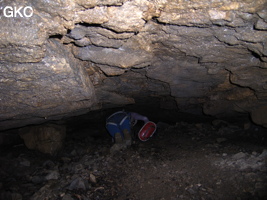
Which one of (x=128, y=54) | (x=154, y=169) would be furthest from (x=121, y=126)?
(x=128, y=54)

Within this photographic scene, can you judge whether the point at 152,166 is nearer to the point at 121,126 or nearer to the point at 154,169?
the point at 154,169

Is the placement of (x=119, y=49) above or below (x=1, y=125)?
above

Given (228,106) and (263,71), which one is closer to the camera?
(263,71)

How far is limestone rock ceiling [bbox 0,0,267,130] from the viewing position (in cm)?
166

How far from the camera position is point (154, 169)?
3258mm

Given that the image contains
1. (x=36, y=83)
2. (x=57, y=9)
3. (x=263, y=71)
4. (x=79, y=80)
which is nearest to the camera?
(x=57, y=9)

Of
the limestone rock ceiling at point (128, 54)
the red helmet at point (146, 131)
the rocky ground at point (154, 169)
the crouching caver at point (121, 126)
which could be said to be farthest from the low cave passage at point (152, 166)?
the limestone rock ceiling at point (128, 54)

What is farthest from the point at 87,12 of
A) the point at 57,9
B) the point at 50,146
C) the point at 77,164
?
the point at 50,146

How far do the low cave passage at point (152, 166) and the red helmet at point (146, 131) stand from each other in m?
0.13

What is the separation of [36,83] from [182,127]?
149 inches

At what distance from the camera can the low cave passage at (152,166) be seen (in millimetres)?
2600

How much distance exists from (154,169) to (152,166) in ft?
0.37

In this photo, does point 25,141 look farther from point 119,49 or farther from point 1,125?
point 119,49

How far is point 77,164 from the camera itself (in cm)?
369
